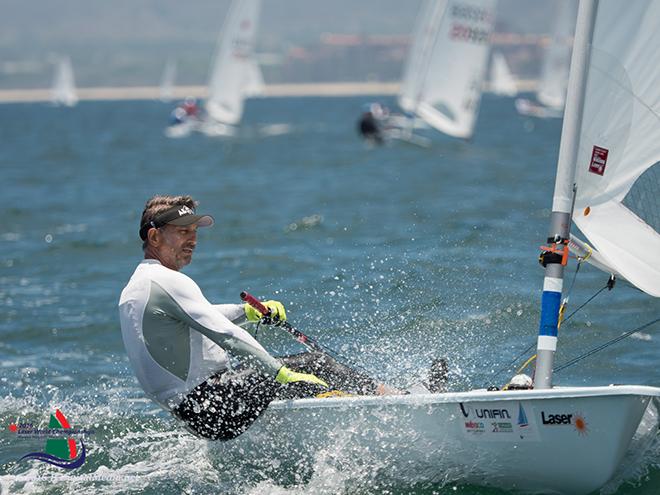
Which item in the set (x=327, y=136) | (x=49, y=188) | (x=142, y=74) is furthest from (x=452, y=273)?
(x=142, y=74)

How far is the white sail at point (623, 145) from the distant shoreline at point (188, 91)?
143 meters

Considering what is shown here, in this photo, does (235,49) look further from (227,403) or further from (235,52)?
(227,403)

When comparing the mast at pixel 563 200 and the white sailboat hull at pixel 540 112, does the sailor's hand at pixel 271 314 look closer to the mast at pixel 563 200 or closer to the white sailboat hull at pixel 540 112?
the mast at pixel 563 200

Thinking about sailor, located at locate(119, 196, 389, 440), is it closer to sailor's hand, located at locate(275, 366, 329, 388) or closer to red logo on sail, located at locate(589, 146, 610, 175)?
sailor's hand, located at locate(275, 366, 329, 388)

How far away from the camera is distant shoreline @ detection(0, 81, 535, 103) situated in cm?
15150

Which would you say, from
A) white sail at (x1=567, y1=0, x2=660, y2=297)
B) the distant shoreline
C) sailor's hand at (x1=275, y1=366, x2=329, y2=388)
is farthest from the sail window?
the distant shoreline

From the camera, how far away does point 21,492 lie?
16.5 feet

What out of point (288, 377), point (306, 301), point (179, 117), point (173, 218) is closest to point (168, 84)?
point (179, 117)

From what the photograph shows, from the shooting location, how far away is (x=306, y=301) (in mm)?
8578

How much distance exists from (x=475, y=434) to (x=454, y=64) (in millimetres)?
16536

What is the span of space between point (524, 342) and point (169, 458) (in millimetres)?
2731

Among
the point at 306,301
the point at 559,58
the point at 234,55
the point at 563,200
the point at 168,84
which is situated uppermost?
the point at 563,200

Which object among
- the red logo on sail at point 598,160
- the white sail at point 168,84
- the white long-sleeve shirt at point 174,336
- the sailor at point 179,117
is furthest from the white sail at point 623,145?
the white sail at point 168,84

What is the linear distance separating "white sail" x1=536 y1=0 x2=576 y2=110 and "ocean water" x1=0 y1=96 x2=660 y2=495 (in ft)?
75.6
